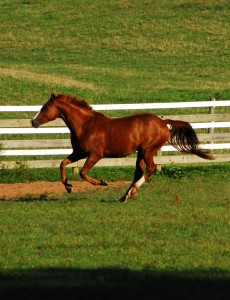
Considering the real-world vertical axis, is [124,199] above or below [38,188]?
above

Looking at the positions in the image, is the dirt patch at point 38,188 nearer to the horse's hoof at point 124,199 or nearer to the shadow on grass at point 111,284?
the horse's hoof at point 124,199

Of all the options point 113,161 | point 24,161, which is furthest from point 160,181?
point 24,161

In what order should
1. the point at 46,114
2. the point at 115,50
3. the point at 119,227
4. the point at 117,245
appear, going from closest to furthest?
the point at 117,245, the point at 119,227, the point at 46,114, the point at 115,50

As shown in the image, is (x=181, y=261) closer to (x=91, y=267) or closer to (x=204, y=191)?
(x=91, y=267)

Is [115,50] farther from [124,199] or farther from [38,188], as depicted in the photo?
[124,199]

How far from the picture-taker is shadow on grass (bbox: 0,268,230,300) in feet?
32.8

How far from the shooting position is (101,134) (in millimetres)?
17438

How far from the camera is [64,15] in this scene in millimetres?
63375

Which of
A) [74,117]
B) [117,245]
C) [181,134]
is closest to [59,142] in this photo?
[74,117]

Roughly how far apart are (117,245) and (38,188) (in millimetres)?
7125

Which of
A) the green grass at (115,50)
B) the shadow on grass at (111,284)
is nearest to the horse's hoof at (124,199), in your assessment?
the shadow on grass at (111,284)

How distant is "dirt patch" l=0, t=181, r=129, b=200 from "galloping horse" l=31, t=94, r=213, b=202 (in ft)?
5.80

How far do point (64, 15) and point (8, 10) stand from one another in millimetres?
4283

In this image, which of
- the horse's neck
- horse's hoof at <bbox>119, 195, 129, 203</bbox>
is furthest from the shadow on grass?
the horse's neck
